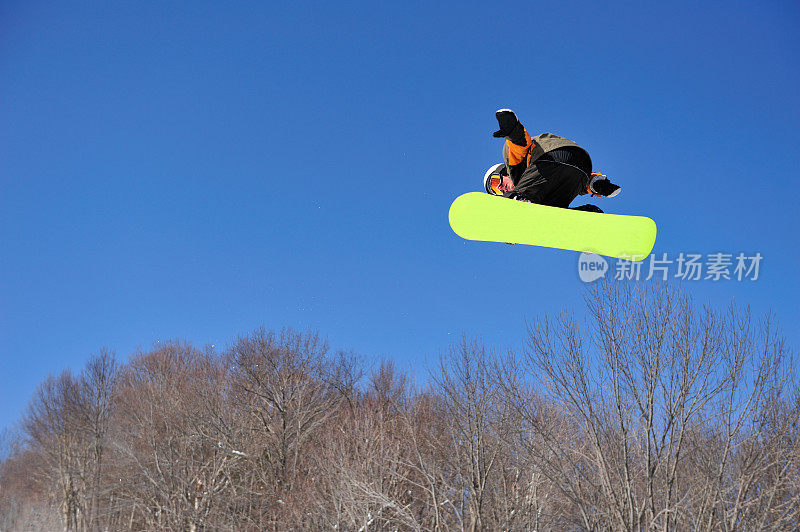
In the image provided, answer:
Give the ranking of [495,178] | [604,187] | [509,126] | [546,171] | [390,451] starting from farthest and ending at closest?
[390,451], [495,178], [604,187], [546,171], [509,126]

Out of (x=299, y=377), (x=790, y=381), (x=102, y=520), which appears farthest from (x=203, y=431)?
(x=790, y=381)

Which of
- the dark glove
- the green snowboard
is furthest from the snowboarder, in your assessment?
the green snowboard

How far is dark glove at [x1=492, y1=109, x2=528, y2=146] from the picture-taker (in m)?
3.44

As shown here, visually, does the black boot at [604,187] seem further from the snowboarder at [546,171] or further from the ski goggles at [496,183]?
the ski goggles at [496,183]

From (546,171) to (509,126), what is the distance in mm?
532

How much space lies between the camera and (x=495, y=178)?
426 centimetres

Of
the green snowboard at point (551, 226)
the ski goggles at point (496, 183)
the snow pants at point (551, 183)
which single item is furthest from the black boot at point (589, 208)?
the ski goggles at point (496, 183)

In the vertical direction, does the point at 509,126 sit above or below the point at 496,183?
below

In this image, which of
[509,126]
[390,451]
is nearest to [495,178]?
[509,126]

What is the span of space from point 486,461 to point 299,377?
7544 mm

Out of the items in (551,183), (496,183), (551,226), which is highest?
(496,183)

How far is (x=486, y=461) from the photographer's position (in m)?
14.1

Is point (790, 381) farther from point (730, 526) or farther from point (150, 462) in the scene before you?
point (150, 462)

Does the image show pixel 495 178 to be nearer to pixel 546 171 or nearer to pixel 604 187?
pixel 546 171
